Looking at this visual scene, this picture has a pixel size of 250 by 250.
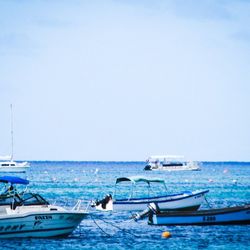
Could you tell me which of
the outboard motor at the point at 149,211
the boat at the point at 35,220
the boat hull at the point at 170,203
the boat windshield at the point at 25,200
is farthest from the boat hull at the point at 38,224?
the boat hull at the point at 170,203

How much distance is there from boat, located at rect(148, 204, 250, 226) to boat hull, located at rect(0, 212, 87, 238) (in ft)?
37.2

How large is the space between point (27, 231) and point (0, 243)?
5.32 feet

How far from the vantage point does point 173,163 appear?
7717 inches

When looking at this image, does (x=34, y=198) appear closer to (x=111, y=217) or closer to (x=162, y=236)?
(x=162, y=236)

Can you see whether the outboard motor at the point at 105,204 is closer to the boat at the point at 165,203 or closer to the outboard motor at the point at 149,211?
the boat at the point at 165,203

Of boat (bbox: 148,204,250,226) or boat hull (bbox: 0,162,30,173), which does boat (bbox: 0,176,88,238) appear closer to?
boat (bbox: 148,204,250,226)

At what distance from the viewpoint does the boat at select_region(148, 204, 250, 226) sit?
52.6 meters

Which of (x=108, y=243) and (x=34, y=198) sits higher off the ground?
(x=34, y=198)

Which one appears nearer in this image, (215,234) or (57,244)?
(57,244)

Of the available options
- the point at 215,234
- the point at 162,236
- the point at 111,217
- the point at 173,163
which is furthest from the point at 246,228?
the point at 173,163

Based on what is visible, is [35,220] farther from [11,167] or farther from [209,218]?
[11,167]

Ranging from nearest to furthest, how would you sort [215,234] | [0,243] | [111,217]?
[0,243] → [215,234] → [111,217]

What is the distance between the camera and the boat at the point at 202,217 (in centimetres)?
5259

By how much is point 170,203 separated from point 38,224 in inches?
837
